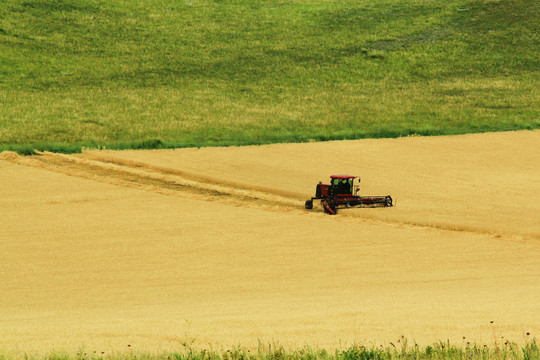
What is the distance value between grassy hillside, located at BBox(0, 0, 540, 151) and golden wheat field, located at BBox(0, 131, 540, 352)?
21.4 ft

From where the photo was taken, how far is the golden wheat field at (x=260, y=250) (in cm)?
1274

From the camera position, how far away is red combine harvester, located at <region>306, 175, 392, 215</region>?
23.7 metres

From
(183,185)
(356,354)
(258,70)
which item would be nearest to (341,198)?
(183,185)

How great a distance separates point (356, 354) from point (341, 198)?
13.5 metres

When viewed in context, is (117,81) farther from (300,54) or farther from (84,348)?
(84,348)

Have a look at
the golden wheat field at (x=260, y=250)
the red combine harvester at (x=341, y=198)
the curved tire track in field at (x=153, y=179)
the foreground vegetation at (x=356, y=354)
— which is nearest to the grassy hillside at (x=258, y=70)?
the curved tire track in field at (x=153, y=179)

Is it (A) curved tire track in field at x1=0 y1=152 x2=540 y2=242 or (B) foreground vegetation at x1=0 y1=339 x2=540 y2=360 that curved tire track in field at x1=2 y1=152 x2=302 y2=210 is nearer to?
(A) curved tire track in field at x1=0 y1=152 x2=540 y2=242

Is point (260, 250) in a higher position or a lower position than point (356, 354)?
higher

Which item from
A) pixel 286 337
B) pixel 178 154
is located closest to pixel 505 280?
pixel 286 337

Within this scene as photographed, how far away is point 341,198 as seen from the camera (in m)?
23.9

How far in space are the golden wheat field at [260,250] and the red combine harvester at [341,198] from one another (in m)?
0.32

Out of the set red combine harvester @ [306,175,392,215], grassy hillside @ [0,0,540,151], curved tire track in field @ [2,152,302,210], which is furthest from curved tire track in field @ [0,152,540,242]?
grassy hillside @ [0,0,540,151]

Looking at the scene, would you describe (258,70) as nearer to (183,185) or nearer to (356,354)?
(183,185)

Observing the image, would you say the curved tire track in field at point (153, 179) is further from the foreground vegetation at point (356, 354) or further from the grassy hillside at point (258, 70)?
the foreground vegetation at point (356, 354)
